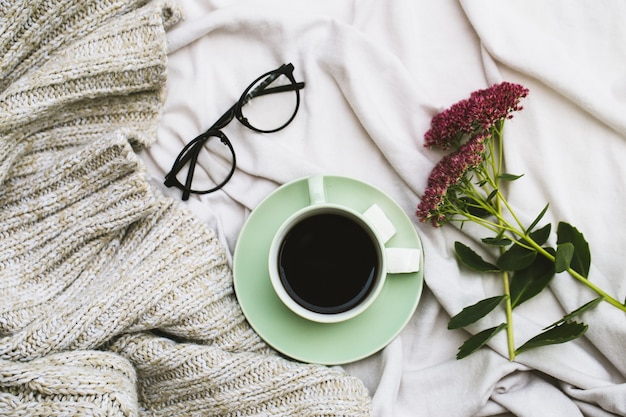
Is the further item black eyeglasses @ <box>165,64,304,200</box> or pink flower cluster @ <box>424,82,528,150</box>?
black eyeglasses @ <box>165,64,304,200</box>

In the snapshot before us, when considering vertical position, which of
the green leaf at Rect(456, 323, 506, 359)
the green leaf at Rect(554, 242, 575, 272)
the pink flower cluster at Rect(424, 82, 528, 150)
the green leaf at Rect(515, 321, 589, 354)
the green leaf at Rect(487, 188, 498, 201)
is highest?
the pink flower cluster at Rect(424, 82, 528, 150)

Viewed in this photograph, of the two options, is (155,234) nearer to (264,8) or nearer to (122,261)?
(122,261)

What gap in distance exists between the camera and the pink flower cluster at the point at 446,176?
84 centimetres

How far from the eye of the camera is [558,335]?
865mm

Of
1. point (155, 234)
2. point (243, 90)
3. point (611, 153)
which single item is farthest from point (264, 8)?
point (611, 153)

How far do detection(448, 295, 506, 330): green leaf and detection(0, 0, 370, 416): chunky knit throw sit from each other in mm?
193

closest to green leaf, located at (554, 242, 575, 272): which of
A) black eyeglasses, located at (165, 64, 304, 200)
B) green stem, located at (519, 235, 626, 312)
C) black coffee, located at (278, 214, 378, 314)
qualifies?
green stem, located at (519, 235, 626, 312)

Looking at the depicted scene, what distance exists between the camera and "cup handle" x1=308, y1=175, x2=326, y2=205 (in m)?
0.87

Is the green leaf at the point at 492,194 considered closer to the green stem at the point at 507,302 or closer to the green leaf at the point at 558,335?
the green stem at the point at 507,302

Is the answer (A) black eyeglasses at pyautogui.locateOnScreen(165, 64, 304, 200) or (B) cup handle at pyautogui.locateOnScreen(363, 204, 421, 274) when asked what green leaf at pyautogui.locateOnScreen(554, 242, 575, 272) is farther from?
(A) black eyeglasses at pyautogui.locateOnScreen(165, 64, 304, 200)

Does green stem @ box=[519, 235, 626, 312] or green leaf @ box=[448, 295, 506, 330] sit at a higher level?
green stem @ box=[519, 235, 626, 312]

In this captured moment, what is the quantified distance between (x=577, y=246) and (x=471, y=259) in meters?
0.17

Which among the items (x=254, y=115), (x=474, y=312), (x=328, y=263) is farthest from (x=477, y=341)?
(x=254, y=115)

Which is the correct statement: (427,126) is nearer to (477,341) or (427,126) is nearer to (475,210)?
(475,210)
